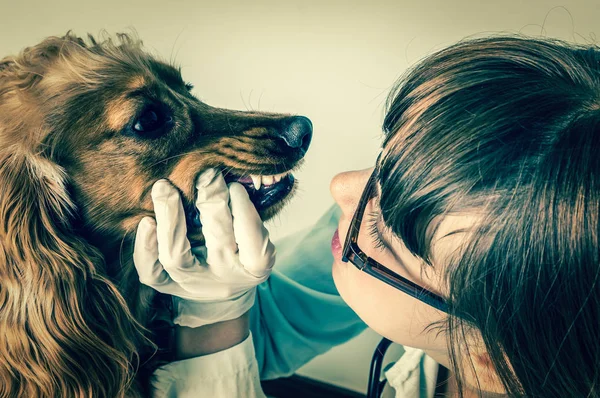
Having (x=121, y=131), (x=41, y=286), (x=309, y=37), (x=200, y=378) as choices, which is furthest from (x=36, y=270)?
(x=309, y=37)

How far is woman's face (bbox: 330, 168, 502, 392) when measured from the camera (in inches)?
34.4

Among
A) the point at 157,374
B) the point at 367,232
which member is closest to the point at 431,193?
the point at 367,232

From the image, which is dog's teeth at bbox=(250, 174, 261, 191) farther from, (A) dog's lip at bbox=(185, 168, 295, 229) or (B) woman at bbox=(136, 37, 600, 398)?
(B) woman at bbox=(136, 37, 600, 398)

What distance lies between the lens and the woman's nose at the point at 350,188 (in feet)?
3.30

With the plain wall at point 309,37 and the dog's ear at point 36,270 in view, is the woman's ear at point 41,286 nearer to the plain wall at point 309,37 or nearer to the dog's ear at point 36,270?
the dog's ear at point 36,270

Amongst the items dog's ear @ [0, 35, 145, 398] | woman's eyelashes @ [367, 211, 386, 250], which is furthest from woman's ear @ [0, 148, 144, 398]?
woman's eyelashes @ [367, 211, 386, 250]

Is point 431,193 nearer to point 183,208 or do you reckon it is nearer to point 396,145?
point 396,145

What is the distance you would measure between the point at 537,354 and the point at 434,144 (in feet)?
1.27

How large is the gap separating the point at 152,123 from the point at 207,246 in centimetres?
31

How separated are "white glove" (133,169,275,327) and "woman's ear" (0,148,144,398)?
146 millimetres

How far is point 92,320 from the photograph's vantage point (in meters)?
1.02

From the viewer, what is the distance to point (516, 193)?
668 mm

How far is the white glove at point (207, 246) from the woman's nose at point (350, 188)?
0.67 feet

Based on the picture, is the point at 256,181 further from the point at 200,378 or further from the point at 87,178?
the point at 200,378
